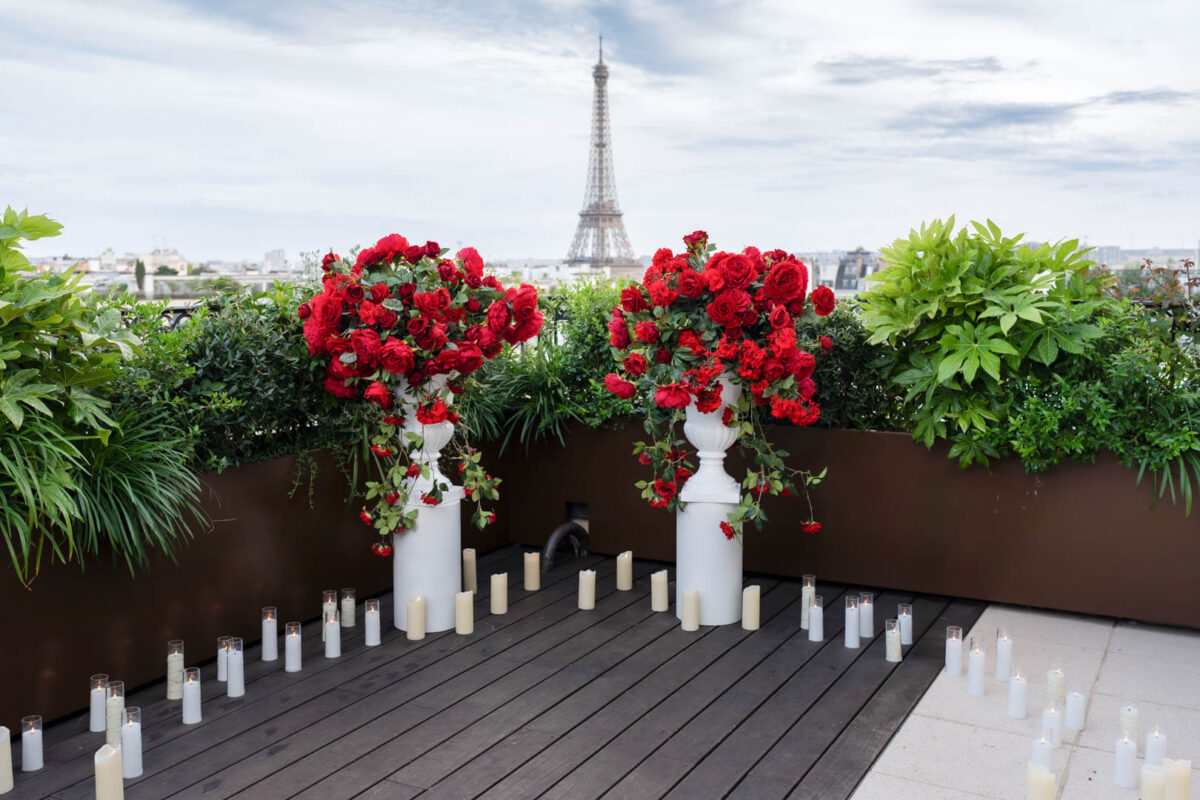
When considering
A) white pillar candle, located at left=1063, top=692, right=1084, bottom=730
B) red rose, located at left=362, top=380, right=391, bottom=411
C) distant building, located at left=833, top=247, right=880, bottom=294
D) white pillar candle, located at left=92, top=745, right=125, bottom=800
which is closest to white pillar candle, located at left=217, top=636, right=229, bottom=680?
white pillar candle, located at left=92, top=745, right=125, bottom=800

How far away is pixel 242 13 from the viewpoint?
23.0 meters

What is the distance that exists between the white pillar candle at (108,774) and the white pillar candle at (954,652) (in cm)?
238

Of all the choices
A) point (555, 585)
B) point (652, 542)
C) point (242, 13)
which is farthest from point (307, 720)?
point (242, 13)

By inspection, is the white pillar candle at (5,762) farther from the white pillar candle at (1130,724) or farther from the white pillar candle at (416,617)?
the white pillar candle at (1130,724)

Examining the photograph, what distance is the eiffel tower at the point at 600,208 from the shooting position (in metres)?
21.9

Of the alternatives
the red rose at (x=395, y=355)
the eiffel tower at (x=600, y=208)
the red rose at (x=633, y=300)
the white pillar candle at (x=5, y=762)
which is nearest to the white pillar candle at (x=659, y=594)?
the red rose at (x=633, y=300)

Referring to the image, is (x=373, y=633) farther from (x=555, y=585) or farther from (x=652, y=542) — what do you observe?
(x=652, y=542)

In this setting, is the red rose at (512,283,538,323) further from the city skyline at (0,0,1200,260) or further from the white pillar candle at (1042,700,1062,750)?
the city skyline at (0,0,1200,260)

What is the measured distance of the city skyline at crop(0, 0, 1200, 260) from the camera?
1395cm

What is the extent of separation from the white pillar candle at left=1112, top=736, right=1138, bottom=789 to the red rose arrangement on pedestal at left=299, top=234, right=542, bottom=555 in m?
2.08

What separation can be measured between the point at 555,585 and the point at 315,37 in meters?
20.6

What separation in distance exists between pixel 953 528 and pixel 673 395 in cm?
131

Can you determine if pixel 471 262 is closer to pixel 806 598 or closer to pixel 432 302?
pixel 432 302

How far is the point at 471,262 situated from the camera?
346 centimetres
